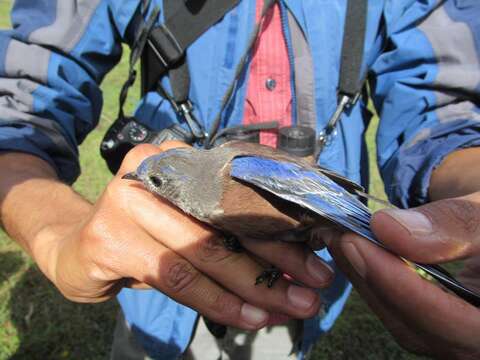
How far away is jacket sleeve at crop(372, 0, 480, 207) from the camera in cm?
253

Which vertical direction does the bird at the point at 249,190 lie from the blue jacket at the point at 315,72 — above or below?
below

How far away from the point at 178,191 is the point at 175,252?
51 cm

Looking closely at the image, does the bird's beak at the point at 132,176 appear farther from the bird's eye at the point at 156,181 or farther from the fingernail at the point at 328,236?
the fingernail at the point at 328,236

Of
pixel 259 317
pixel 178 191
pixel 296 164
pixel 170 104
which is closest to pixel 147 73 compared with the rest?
pixel 170 104

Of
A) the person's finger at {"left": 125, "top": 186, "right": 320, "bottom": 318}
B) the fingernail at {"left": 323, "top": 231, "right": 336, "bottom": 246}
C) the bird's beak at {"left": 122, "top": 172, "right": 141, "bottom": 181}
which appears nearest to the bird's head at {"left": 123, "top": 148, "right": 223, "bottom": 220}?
the bird's beak at {"left": 122, "top": 172, "right": 141, "bottom": 181}

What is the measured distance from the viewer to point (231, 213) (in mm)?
2193

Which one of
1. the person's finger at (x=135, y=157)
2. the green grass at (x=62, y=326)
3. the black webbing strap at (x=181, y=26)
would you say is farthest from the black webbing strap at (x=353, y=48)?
the green grass at (x=62, y=326)

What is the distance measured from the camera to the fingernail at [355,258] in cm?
175

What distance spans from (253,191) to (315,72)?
0.89 metres

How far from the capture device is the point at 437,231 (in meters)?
1.62

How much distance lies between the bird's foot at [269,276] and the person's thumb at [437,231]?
0.63 meters

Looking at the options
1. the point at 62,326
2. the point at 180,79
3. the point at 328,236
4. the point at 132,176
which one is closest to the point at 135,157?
the point at 132,176

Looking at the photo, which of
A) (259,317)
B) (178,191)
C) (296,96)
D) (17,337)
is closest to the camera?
(259,317)

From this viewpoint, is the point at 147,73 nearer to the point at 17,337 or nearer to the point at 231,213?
the point at 231,213
